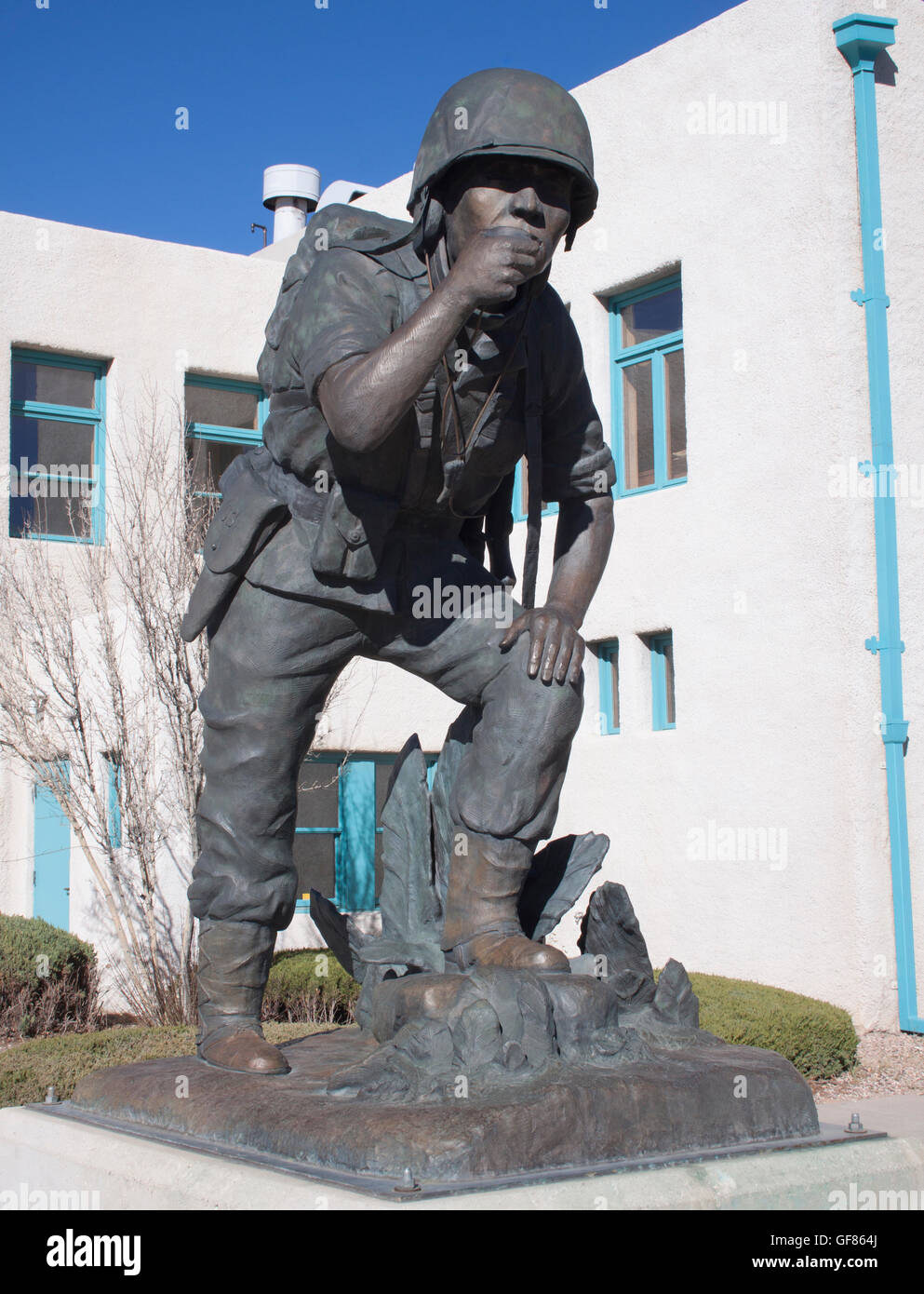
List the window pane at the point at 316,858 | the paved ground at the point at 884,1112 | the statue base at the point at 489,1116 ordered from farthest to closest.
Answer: the window pane at the point at 316,858 < the paved ground at the point at 884,1112 < the statue base at the point at 489,1116

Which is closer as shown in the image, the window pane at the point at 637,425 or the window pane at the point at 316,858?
the window pane at the point at 637,425

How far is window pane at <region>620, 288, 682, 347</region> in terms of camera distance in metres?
11.2

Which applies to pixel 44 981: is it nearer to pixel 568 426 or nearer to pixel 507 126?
pixel 568 426

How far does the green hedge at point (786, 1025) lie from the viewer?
7723 millimetres

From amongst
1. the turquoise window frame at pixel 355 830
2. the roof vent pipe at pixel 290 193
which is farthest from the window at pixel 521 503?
the roof vent pipe at pixel 290 193

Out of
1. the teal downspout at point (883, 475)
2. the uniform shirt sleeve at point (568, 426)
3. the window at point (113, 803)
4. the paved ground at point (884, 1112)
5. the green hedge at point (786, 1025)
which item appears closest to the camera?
the uniform shirt sleeve at point (568, 426)

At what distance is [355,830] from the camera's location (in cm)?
1259

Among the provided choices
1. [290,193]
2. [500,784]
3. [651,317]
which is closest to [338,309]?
[500,784]

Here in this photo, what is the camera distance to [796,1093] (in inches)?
124

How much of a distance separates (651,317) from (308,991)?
5901 millimetres

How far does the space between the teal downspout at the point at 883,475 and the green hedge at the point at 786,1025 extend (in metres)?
0.81

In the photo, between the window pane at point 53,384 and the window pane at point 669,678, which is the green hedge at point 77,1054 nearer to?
the window pane at point 669,678

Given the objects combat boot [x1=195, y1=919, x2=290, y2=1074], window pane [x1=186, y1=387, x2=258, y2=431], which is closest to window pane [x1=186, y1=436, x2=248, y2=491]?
window pane [x1=186, y1=387, x2=258, y2=431]

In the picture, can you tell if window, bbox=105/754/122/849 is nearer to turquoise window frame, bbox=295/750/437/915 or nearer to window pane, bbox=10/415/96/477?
turquoise window frame, bbox=295/750/437/915
